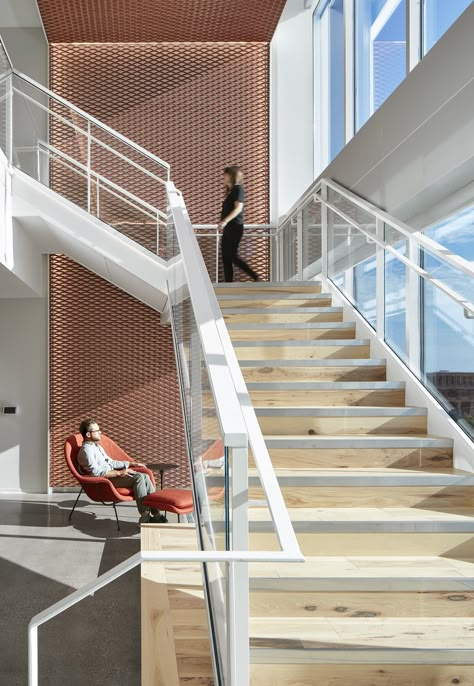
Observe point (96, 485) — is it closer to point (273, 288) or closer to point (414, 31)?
point (273, 288)

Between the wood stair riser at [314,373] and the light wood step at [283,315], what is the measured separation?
3.24ft

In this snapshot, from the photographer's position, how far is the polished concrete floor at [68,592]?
4.23 meters

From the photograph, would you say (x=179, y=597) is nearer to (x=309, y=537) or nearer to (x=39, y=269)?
(x=309, y=537)

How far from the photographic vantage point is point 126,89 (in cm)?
973

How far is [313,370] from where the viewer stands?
498cm

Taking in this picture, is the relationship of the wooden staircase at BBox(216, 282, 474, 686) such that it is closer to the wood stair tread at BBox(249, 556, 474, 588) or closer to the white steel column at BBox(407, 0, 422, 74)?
the wood stair tread at BBox(249, 556, 474, 588)

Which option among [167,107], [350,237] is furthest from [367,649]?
[167,107]

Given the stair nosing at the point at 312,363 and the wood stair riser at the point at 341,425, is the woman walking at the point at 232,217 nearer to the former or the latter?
the stair nosing at the point at 312,363

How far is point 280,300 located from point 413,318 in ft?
5.80

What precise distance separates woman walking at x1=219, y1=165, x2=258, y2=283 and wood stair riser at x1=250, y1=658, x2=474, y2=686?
518cm

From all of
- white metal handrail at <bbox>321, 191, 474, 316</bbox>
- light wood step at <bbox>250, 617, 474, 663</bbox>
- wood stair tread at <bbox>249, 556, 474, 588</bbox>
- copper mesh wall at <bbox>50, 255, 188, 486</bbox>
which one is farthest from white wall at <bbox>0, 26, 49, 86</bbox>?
light wood step at <bbox>250, 617, 474, 663</bbox>

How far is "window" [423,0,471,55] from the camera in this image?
4930 mm

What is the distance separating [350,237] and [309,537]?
3.20m

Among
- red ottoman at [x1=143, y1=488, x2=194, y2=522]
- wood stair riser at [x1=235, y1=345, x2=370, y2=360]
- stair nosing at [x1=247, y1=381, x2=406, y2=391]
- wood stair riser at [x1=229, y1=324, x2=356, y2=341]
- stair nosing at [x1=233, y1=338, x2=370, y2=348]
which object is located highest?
wood stair riser at [x1=229, y1=324, x2=356, y2=341]
